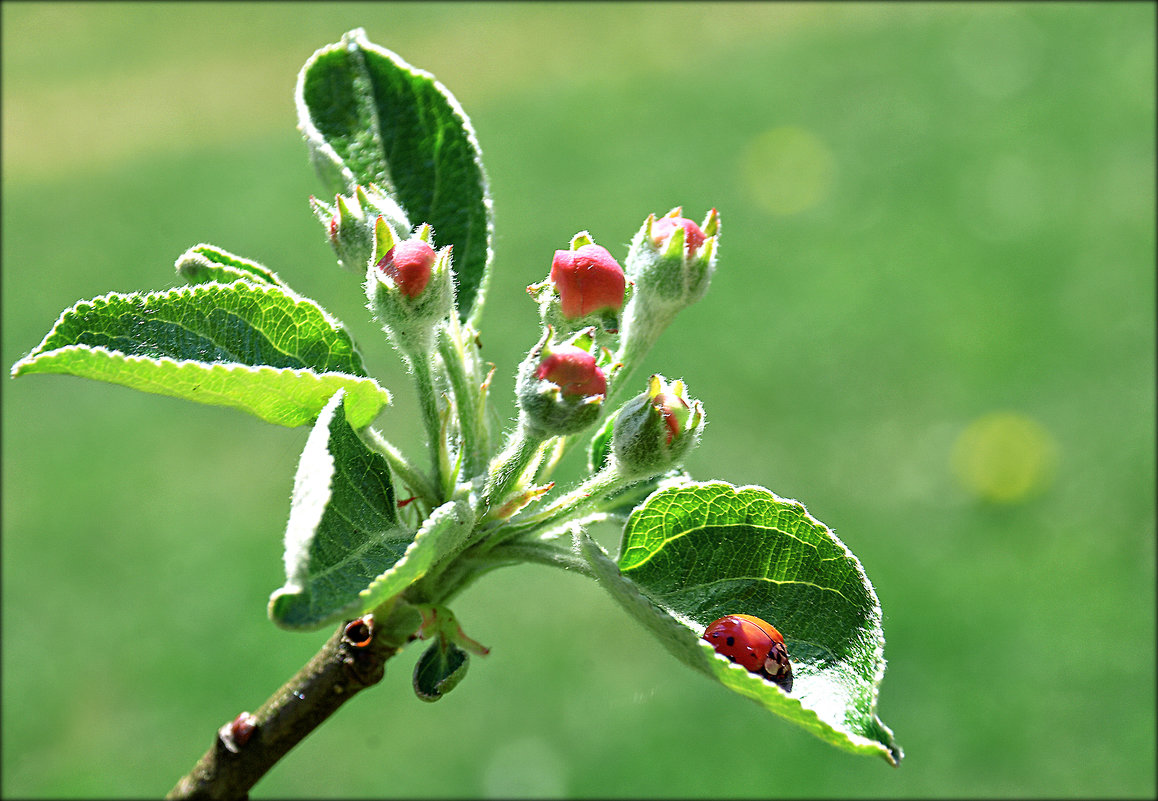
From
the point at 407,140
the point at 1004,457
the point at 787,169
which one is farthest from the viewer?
the point at 787,169

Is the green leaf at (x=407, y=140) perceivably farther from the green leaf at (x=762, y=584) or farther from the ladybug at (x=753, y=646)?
the ladybug at (x=753, y=646)

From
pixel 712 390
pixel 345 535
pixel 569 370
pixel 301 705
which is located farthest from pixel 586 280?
pixel 712 390

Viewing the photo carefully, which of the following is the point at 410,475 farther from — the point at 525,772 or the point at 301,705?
the point at 525,772

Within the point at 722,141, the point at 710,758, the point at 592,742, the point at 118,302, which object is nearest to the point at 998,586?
the point at 710,758

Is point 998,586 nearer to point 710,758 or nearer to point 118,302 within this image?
point 710,758

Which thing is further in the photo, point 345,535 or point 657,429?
point 657,429

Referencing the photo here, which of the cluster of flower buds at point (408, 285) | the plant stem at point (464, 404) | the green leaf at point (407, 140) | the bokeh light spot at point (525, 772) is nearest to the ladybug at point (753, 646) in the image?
the plant stem at point (464, 404)
